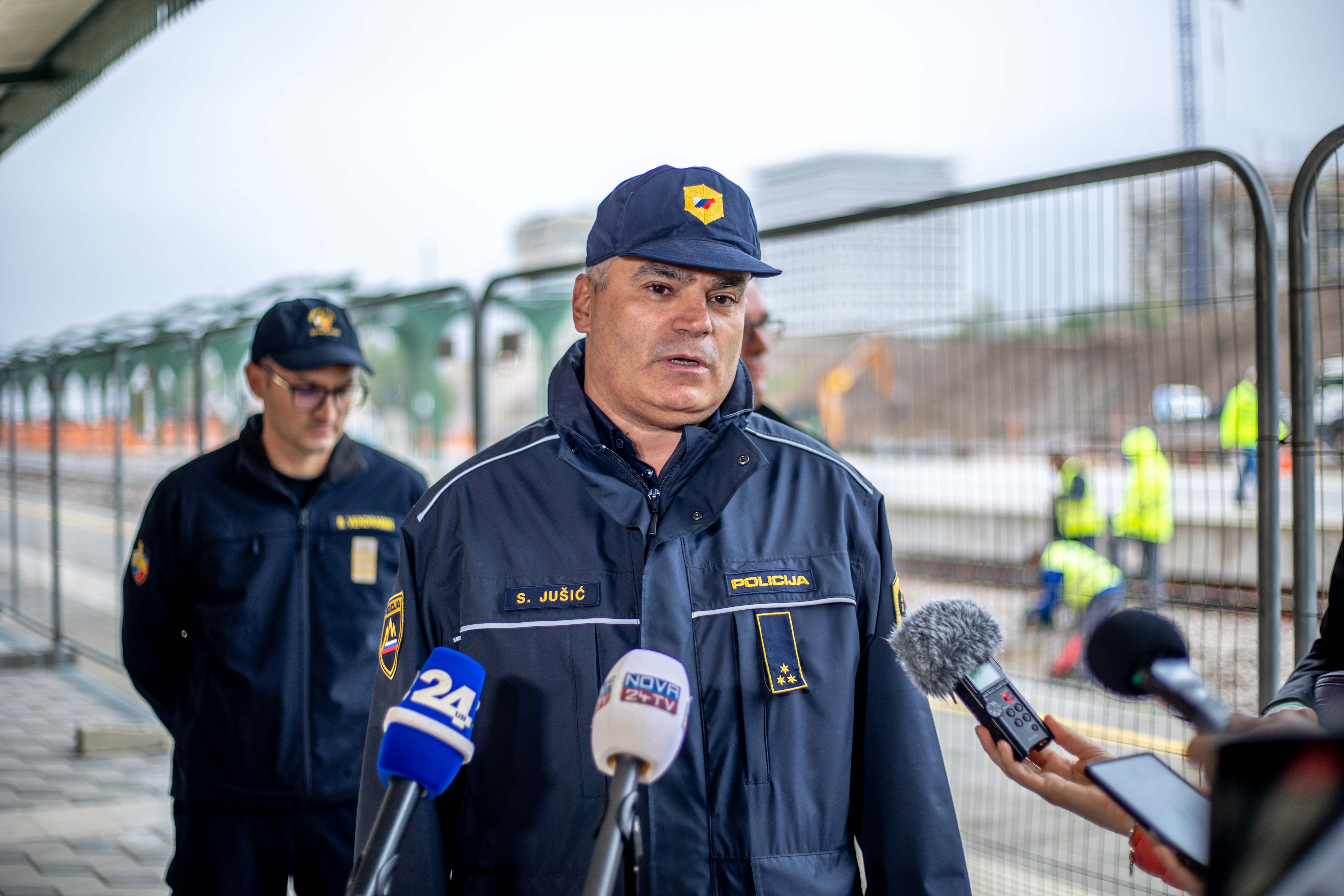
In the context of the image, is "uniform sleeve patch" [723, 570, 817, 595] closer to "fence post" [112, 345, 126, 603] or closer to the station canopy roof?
the station canopy roof

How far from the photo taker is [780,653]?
1.81m

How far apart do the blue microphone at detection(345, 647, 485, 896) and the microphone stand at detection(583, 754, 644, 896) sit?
0.19 m

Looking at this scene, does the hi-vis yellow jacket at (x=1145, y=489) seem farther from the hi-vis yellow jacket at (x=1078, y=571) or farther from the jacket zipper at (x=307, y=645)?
the jacket zipper at (x=307, y=645)

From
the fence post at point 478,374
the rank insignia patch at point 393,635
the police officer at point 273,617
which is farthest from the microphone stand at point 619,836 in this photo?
the fence post at point 478,374

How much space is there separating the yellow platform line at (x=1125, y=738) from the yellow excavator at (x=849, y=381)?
1290 millimetres

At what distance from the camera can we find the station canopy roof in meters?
4.03

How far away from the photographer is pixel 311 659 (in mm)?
3043

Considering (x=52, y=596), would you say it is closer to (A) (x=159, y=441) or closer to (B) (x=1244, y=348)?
(A) (x=159, y=441)

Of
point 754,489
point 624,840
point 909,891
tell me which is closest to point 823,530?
point 754,489

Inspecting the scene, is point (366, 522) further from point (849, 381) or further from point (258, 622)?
point (849, 381)

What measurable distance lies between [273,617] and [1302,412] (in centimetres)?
277

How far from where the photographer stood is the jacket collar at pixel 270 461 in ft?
10.3

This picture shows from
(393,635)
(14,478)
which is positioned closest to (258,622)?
(393,635)

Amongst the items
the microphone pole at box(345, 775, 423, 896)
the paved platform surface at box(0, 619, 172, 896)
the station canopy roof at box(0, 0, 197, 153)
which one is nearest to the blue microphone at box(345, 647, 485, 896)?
the microphone pole at box(345, 775, 423, 896)
